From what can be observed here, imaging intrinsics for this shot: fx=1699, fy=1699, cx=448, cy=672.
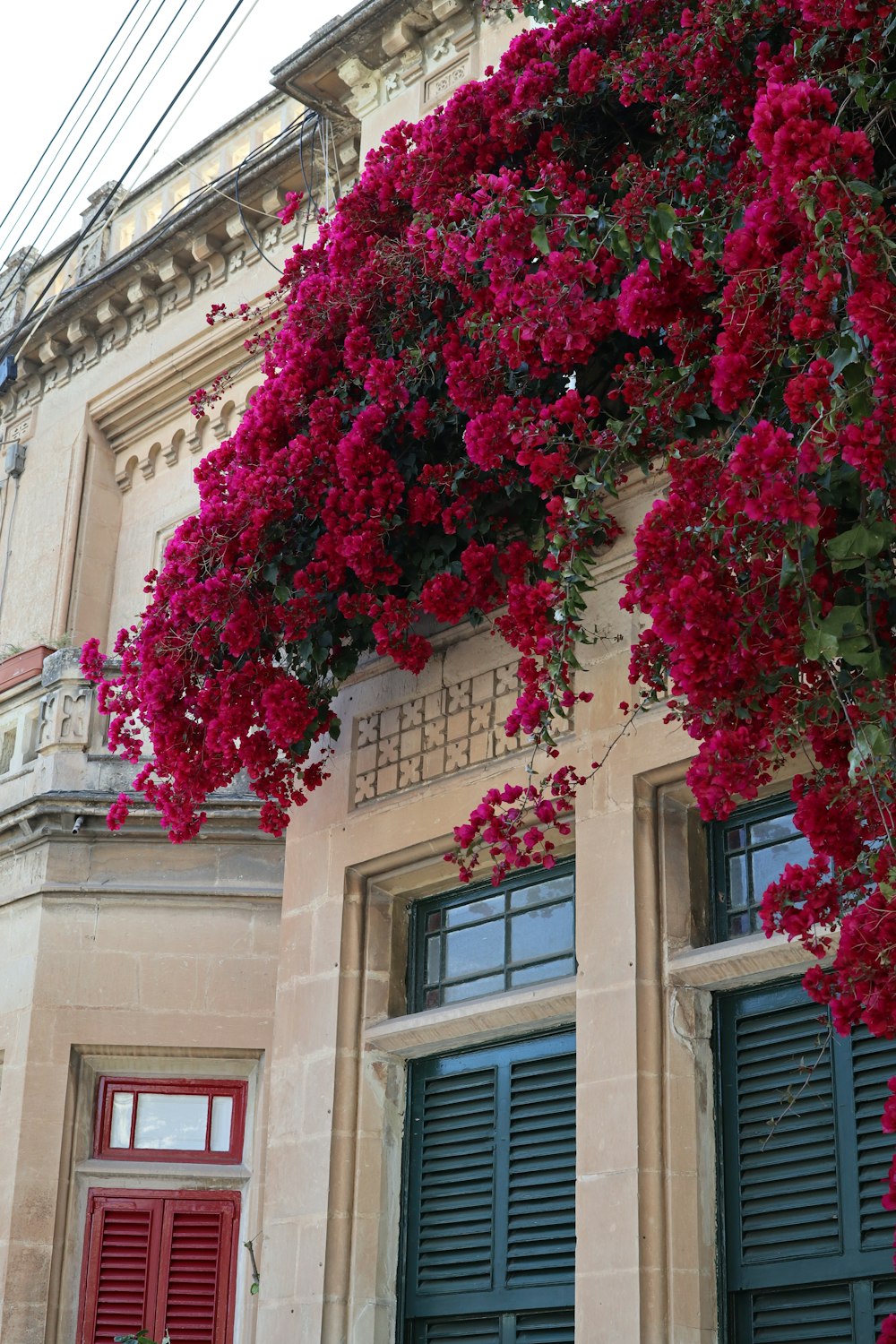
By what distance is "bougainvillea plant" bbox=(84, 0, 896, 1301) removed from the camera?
4312 millimetres

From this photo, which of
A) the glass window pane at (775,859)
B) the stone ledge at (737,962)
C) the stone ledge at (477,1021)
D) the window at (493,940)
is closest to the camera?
the stone ledge at (737,962)

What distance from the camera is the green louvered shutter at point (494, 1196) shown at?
19.9 feet

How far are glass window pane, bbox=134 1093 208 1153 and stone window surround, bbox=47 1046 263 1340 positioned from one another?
0.10 m

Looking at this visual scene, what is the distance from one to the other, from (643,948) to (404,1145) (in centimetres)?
156

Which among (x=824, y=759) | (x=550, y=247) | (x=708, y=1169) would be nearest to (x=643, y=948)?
(x=708, y=1169)

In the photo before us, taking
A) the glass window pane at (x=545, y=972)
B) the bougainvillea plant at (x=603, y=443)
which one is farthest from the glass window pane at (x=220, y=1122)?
the glass window pane at (x=545, y=972)

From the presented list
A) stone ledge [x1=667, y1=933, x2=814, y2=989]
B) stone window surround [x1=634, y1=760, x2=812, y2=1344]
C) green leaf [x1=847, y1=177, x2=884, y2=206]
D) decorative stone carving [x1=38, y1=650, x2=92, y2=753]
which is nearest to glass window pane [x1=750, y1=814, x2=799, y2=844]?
stone window surround [x1=634, y1=760, x2=812, y2=1344]

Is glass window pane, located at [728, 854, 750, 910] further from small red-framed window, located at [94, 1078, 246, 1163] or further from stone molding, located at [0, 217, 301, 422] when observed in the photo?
stone molding, located at [0, 217, 301, 422]

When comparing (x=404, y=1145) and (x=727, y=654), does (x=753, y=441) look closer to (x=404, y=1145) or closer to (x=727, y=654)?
(x=727, y=654)

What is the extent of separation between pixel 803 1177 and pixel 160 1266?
402 cm

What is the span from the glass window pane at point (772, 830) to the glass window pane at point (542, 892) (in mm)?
836

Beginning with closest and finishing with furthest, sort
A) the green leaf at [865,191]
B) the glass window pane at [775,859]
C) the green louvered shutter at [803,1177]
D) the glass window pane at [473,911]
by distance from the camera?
the green leaf at [865,191]
the green louvered shutter at [803,1177]
the glass window pane at [775,859]
the glass window pane at [473,911]

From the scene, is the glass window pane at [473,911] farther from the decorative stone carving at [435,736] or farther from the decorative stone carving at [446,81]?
the decorative stone carving at [446,81]

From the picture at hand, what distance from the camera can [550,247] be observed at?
5.54m
